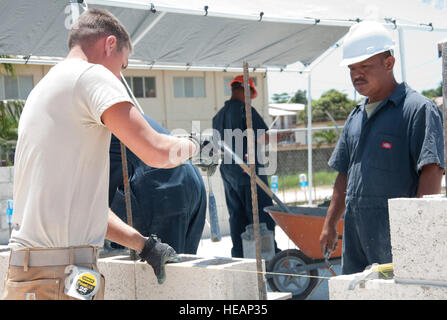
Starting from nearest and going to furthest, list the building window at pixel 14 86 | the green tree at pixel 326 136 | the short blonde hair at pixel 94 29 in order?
the short blonde hair at pixel 94 29 → the building window at pixel 14 86 → the green tree at pixel 326 136

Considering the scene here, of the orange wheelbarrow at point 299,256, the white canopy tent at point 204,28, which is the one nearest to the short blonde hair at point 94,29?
the white canopy tent at point 204,28

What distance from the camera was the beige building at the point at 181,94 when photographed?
2588 cm

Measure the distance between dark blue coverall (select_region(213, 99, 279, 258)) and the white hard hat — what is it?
3110mm

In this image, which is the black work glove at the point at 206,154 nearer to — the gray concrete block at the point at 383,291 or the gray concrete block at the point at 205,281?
the gray concrete block at the point at 205,281

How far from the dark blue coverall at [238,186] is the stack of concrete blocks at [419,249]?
4.08 metres

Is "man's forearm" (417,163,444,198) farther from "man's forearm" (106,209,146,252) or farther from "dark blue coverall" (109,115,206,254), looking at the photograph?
"dark blue coverall" (109,115,206,254)

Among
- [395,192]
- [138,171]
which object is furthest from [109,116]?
[138,171]

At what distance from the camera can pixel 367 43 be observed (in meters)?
2.88

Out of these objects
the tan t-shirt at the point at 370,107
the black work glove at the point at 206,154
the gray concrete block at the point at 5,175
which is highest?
the tan t-shirt at the point at 370,107

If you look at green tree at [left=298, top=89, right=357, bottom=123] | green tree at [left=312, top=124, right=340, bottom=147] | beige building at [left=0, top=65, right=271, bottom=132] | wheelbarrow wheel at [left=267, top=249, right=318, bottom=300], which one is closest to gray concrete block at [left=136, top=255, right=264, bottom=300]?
wheelbarrow wheel at [left=267, top=249, right=318, bottom=300]

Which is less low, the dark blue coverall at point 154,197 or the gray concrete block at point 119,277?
the dark blue coverall at point 154,197

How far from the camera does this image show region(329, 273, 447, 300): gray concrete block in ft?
6.09
